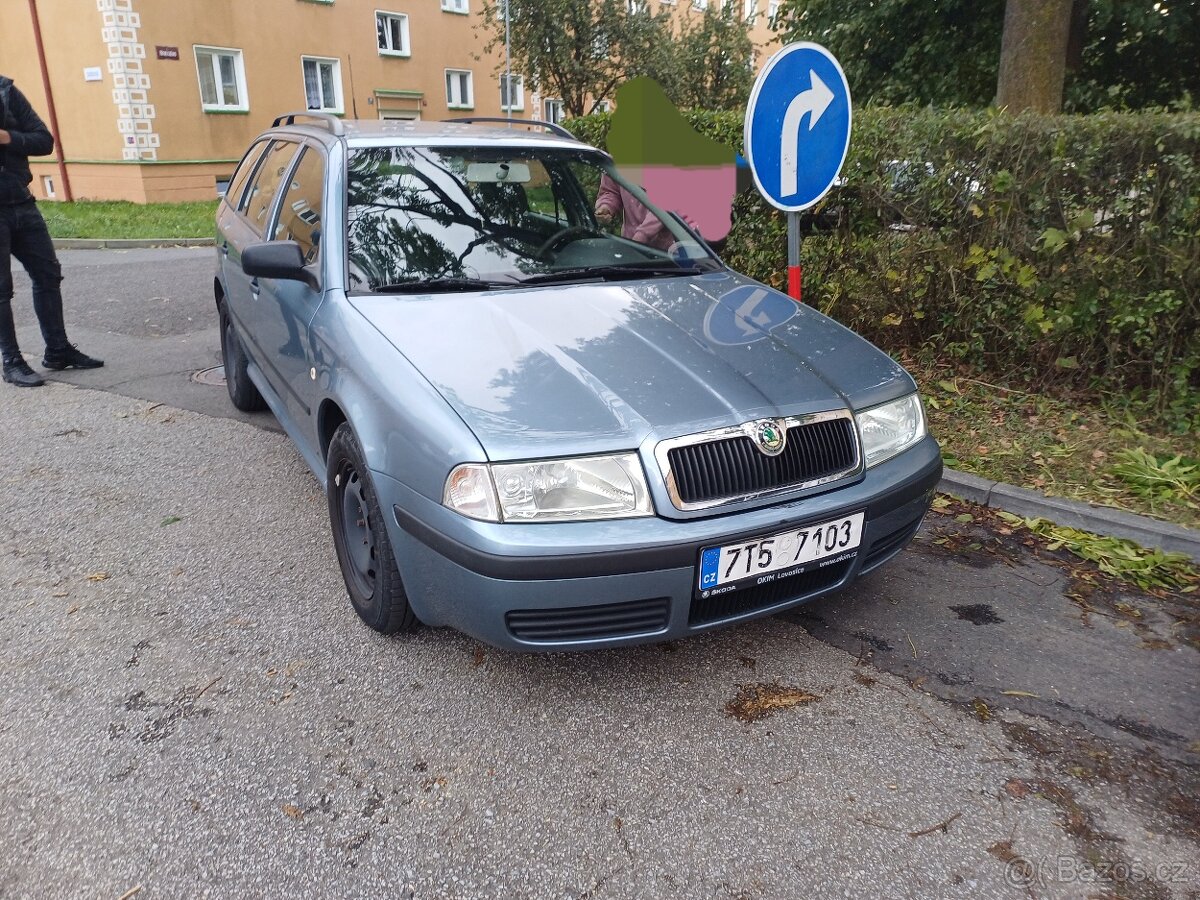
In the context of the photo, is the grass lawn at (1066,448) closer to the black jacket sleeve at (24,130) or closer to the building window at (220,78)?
the black jacket sleeve at (24,130)

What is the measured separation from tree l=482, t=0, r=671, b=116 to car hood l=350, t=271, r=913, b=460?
1826 cm

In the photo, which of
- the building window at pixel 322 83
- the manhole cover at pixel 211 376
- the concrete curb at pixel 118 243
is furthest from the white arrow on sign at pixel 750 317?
the building window at pixel 322 83

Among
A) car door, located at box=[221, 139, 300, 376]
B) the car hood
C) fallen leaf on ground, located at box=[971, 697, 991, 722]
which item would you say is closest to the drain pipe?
car door, located at box=[221, 139, 300, 376]

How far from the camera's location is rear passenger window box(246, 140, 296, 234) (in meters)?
4.22

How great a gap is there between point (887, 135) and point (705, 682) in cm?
392

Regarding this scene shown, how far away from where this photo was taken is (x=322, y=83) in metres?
23.2

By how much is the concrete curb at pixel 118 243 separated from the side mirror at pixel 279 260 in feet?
38.9

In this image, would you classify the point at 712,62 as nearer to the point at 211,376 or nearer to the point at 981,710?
the point at 211,376

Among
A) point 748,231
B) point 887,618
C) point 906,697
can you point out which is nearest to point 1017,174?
point 748,231

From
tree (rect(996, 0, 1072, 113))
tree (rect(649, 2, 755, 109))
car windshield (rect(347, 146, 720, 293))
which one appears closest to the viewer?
car windshield (rect(347, 146, 720, 293))

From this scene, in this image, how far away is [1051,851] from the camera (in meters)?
2.10

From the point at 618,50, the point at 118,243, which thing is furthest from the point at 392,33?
the point at 118,243

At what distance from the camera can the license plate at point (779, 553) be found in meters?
2.37

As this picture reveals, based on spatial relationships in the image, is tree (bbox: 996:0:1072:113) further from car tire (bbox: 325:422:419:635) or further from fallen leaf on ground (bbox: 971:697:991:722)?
car tire (bbox: 325:422:419:635)
